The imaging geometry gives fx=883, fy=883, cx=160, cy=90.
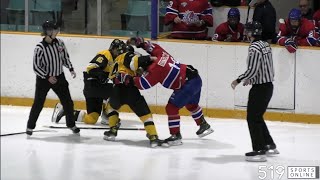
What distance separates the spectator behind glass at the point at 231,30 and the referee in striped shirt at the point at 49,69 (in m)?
2.13

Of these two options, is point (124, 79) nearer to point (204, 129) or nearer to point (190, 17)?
point (204, 129)

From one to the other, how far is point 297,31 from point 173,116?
87.9 inches

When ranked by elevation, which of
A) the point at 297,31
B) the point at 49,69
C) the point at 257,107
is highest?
the point at 297,31

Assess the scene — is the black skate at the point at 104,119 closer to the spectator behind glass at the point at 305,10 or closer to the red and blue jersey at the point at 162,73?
the red and blue jersey at the point at 162,73

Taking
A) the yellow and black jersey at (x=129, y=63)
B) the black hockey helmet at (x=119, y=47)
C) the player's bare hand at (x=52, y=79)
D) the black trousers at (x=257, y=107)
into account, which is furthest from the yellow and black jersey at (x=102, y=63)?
the black trousers at (x=257, y=107)

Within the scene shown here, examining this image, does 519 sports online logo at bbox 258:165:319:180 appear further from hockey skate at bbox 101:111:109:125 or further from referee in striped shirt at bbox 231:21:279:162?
hockey skate at bbox 101:111:109:125

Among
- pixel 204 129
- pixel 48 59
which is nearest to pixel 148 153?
pixel 204 129

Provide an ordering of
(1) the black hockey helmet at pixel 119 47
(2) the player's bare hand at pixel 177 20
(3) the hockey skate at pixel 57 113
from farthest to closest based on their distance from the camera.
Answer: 1. (2) the player's bare hand at pixel 177 20
2. (3) the hockey skate at pixel 57 113
3. (1) the black hockey helmet at pixel 119 47

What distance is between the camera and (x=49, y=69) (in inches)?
341

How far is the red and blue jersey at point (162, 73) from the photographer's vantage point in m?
8.28

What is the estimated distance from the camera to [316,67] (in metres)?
9.66

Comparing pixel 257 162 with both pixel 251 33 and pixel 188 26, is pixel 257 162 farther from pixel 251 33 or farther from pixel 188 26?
pixel 188 26

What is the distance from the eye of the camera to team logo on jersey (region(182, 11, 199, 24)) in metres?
10.4

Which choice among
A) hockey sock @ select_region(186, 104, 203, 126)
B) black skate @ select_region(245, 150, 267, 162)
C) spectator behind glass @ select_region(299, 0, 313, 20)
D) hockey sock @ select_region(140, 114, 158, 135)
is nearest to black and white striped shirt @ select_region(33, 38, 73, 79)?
hockey sock @ select_region(140, 114, 158, 135)
